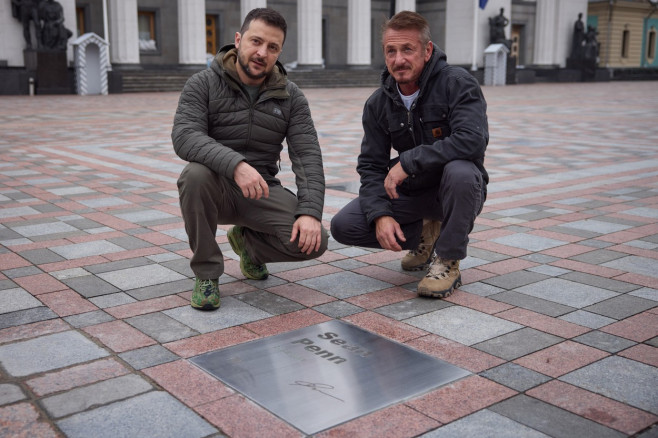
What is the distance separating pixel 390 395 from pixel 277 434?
496mm

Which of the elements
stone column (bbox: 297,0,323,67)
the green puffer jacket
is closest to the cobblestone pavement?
the green puffer jacket

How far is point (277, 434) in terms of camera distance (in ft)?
7.73

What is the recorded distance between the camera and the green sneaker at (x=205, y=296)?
3582mm

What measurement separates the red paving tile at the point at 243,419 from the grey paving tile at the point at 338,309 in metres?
1.01

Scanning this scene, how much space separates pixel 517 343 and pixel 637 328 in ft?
2.03

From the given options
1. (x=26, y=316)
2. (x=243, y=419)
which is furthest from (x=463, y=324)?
(x=26, y=316)

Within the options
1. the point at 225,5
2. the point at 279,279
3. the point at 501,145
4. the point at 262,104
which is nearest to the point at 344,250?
the point at 279,279

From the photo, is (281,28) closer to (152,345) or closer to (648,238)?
(152,345)

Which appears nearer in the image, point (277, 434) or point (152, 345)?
point (277, 434)

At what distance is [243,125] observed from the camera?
3.77m

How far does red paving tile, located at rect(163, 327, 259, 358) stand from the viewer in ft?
10.1

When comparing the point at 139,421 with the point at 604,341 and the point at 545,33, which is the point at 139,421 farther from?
the point at 545,33

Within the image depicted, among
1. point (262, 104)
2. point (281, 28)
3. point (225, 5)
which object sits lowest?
point (262, 104)
